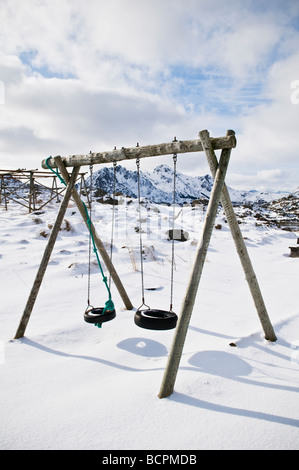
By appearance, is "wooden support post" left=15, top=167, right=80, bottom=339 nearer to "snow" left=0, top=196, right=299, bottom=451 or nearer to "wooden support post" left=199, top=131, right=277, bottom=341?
"snow" left=0, top=196, right=299, bottom=451

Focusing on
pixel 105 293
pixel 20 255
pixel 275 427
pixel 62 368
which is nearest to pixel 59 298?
pixel 105 293

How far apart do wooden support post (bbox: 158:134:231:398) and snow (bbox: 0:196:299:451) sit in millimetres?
165

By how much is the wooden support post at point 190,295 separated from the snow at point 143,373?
0.54 ft

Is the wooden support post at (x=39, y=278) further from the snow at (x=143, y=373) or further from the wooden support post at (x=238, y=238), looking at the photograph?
the wooden support post at (x=238, y=238)

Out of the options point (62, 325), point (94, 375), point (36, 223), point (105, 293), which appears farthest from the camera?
point (36, 223)

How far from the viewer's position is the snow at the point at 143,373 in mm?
1843

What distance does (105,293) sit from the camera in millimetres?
5137

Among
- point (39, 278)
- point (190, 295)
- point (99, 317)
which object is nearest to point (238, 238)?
point (190, 295)

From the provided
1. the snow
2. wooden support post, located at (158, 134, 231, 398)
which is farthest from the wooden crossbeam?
the snow

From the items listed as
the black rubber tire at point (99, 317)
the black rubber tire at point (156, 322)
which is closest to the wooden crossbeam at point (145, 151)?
the black rubber tire at point (156, 322)

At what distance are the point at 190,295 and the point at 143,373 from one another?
1.01 meters

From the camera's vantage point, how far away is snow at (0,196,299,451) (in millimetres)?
1843
